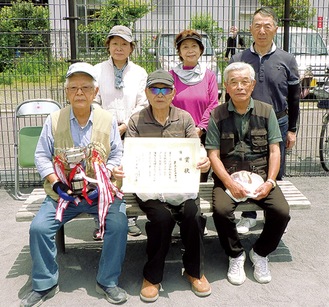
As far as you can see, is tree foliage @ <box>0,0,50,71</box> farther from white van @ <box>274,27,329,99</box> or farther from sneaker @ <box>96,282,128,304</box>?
sneaker @ <box>96,282,128,304</box>

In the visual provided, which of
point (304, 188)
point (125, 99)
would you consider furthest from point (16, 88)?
point (304, 188)

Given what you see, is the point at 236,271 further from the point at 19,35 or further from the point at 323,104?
the point at 19,35

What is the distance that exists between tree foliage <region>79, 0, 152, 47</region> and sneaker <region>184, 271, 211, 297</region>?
3.37 m

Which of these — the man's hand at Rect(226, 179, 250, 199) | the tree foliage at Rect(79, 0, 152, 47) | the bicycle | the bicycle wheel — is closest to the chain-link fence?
the tree foliage at Rect(79, 0, 152, 47)

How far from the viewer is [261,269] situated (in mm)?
3814

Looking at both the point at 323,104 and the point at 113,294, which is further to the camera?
the point at 323,104

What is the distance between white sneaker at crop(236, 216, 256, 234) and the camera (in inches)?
183

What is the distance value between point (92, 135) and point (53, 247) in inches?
35.5

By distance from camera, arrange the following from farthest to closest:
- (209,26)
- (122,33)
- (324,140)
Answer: (324,140), (209,26), (122,33)

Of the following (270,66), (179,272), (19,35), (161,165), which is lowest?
(179,272)

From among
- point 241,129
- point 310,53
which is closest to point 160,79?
point 241,129

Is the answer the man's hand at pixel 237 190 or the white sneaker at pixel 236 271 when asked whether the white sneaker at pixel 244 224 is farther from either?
the man's hand at pixel 237 190

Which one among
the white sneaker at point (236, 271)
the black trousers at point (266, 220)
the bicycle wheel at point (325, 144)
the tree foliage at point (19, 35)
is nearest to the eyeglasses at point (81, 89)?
the black trousers at point (266, 220)

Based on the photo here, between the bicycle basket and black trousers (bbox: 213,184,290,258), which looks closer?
black trousers (bbox: 213,184,290,258)
